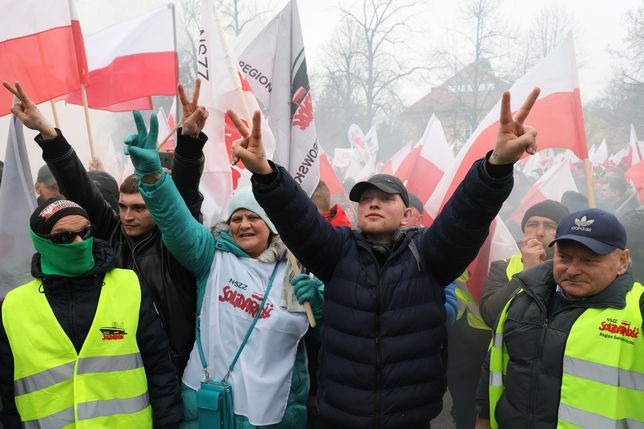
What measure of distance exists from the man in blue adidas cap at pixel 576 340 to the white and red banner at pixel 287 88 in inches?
57.7

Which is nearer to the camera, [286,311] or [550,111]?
[286,311]

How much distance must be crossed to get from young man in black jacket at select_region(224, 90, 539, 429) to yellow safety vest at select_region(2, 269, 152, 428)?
2.37ft

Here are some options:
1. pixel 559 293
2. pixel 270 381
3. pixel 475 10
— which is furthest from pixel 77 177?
pixel 475 10

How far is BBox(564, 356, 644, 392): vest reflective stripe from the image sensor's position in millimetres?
1960

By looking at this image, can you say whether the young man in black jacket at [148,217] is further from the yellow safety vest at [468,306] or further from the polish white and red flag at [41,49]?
the yellow safety vest at [468,306]

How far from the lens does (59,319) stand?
6.88ft

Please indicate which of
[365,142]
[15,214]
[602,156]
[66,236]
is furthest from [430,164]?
[602,156]

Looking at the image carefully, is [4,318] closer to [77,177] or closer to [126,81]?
[77,177]

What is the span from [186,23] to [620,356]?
23.3 metres

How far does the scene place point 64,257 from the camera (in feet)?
6.89

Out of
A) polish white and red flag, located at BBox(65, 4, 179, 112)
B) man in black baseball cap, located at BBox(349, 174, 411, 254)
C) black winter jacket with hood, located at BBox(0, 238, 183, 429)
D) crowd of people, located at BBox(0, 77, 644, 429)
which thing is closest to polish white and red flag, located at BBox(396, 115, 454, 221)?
polish white and red flag, located at BBox(65, 4, 179, 112)

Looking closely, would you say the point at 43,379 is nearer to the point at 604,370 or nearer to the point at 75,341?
the point at 75,341

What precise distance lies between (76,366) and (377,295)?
46.1 inches

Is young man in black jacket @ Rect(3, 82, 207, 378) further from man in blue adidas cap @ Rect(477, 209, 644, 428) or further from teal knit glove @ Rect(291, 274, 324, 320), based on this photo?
man in blue adidas cap @ Rect(477, 209, 644, 428)
